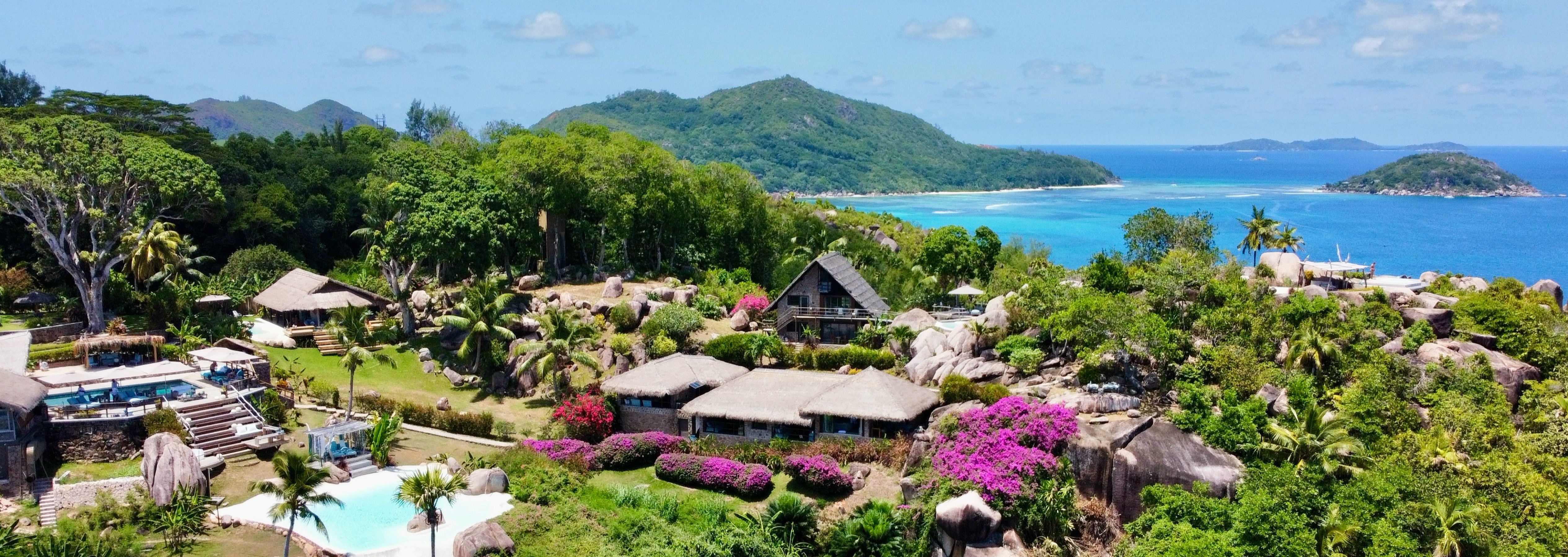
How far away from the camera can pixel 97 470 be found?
30.0 metres

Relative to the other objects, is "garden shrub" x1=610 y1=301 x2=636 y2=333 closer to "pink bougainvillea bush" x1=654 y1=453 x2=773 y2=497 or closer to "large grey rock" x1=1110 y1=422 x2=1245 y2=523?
"pink bougainvillea bush" x1=654 y1=453 x2=773 y2=497

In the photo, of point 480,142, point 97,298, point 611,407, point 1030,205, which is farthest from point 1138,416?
point 1030,205

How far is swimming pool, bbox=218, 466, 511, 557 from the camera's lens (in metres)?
25.7

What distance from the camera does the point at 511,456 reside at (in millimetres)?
31250

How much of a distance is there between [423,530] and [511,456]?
4.93m

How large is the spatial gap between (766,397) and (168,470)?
18.0 m

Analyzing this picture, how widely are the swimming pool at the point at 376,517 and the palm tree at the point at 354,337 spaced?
6782 mm

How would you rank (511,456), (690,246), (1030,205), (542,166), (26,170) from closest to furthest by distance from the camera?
1. (511,456)
2. (26,170)
3. (542,166)
4. (690,246)
5. (1030,205)

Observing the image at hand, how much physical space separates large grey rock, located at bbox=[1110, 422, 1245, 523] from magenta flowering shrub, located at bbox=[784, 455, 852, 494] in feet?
24.8

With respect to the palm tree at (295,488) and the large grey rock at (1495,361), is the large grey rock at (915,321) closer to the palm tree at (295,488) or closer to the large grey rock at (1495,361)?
the large grey rock at (1495,361)

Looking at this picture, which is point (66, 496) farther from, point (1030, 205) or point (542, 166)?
point (1030, 205)

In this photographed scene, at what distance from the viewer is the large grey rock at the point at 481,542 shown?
2498cm

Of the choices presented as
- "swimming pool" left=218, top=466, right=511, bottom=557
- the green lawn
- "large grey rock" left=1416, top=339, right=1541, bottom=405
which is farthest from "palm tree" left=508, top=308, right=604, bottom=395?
"large grey rock" left=1416, top=339, right=1541, bottom=405

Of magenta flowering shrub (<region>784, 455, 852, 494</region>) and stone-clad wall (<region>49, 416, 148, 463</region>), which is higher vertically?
stone-clad wall (<region>49, 416, 148, 463</region>)
